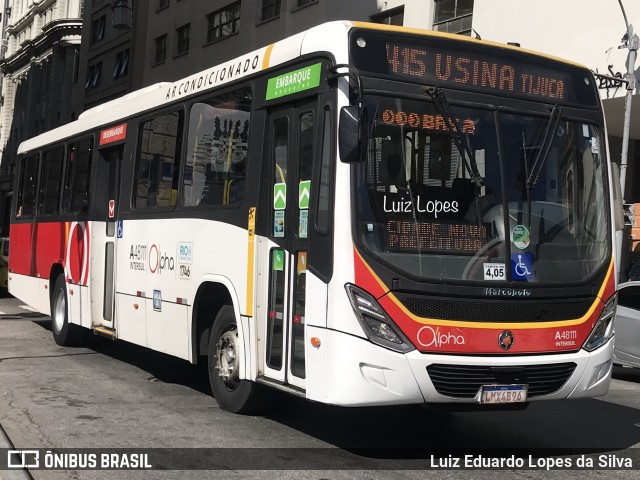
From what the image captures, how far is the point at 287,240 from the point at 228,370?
5.44 ft

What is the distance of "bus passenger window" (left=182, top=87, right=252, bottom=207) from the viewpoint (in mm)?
8062

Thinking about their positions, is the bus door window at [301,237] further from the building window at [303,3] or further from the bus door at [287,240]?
the building window at [303,3]

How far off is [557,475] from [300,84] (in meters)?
3.55

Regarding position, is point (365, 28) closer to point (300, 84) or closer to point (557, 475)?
point (300, 84)

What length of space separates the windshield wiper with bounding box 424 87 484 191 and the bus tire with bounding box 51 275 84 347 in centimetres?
774

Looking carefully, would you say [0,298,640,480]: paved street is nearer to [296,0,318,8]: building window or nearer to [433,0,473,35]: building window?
[433,0,473,35]: building window

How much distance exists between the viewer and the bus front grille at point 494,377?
6312 millimetres

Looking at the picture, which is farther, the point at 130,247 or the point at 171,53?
the point at 171,53

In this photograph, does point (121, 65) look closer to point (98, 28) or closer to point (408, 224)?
point (98, 28)

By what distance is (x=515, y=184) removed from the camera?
6723mm

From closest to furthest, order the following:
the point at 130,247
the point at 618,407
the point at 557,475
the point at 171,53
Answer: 1. the point at 557,475
2. the point at 618,407
3. the point at 130,247
4. the point at 171,53

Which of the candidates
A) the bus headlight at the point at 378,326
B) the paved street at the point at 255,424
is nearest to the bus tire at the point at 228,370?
the paved street at the point at 255,424

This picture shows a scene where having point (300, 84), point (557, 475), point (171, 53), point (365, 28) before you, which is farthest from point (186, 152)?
point (171, 53)

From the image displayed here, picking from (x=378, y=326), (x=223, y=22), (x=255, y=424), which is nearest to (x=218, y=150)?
(x=255, y=424)
